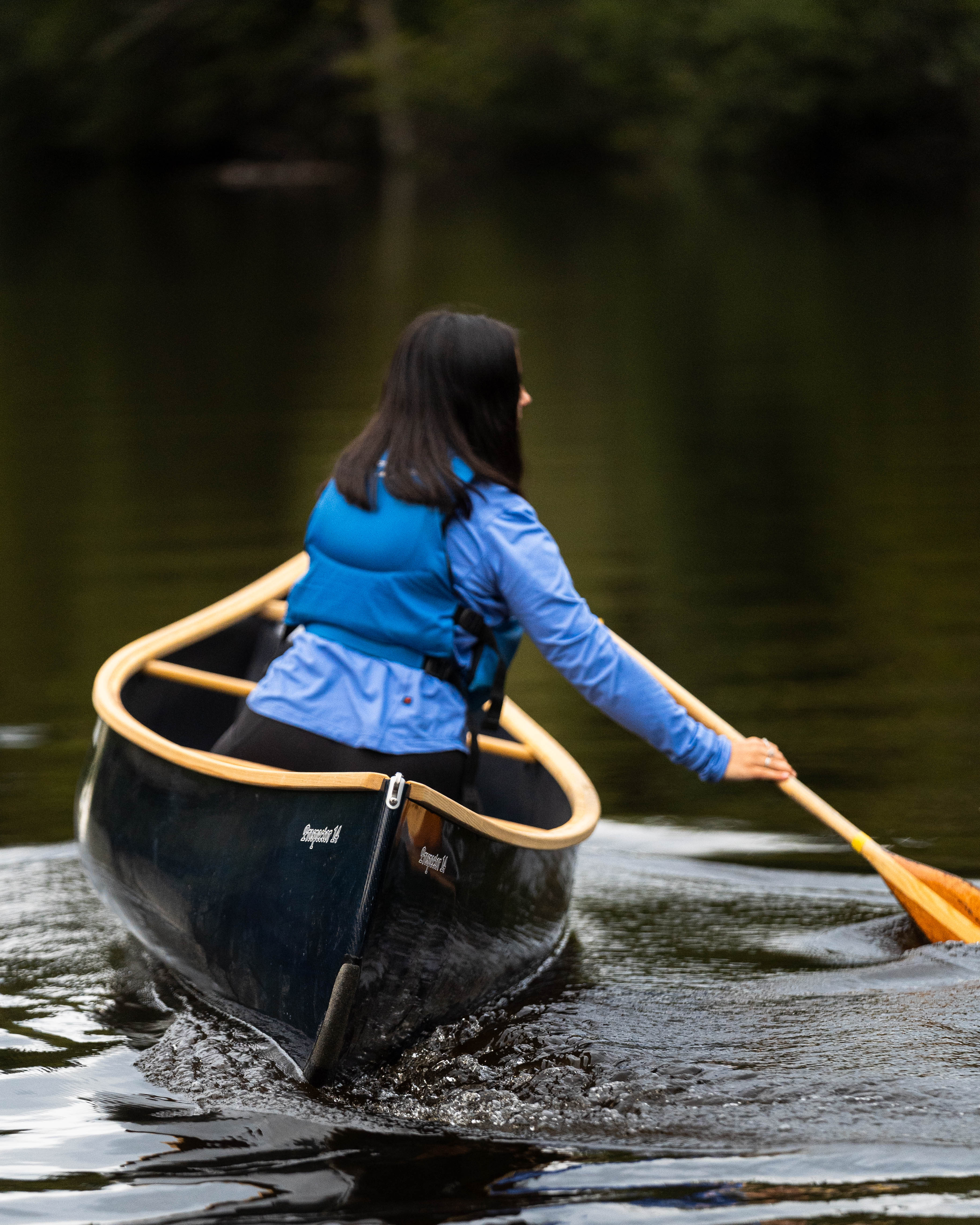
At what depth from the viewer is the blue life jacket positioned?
3.25m

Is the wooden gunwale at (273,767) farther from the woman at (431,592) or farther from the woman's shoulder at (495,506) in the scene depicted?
the woman's shoulder at (495,506)

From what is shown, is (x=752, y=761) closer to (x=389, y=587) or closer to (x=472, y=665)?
(x=472, y=665)

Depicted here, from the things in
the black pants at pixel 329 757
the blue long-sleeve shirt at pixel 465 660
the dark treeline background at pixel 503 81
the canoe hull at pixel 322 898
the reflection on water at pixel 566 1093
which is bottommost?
the reflection on water at pixel 566 1093

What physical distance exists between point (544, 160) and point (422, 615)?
41427 mm

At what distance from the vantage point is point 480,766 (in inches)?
181

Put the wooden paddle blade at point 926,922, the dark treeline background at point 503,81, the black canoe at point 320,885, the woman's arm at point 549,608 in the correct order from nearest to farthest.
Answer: the black canoe at point 320,885
the woman's arm at point 549,608
the wooden paddle blade at point 926,922
the dark treeline background at point 503,81

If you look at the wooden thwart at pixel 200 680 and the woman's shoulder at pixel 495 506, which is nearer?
the woman's shoulder at pixel 495 506

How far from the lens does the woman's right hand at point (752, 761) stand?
3.50 m

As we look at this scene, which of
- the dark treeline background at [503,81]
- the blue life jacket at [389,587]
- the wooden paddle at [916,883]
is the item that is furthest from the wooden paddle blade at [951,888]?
the dark treeline background at [503,81]

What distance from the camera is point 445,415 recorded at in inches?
129

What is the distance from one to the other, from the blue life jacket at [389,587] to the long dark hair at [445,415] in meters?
0.03

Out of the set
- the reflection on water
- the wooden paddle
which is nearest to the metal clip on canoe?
the reflection on water

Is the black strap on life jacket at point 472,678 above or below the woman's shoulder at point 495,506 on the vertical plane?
below

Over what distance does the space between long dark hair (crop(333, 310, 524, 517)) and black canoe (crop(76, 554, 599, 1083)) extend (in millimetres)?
586
